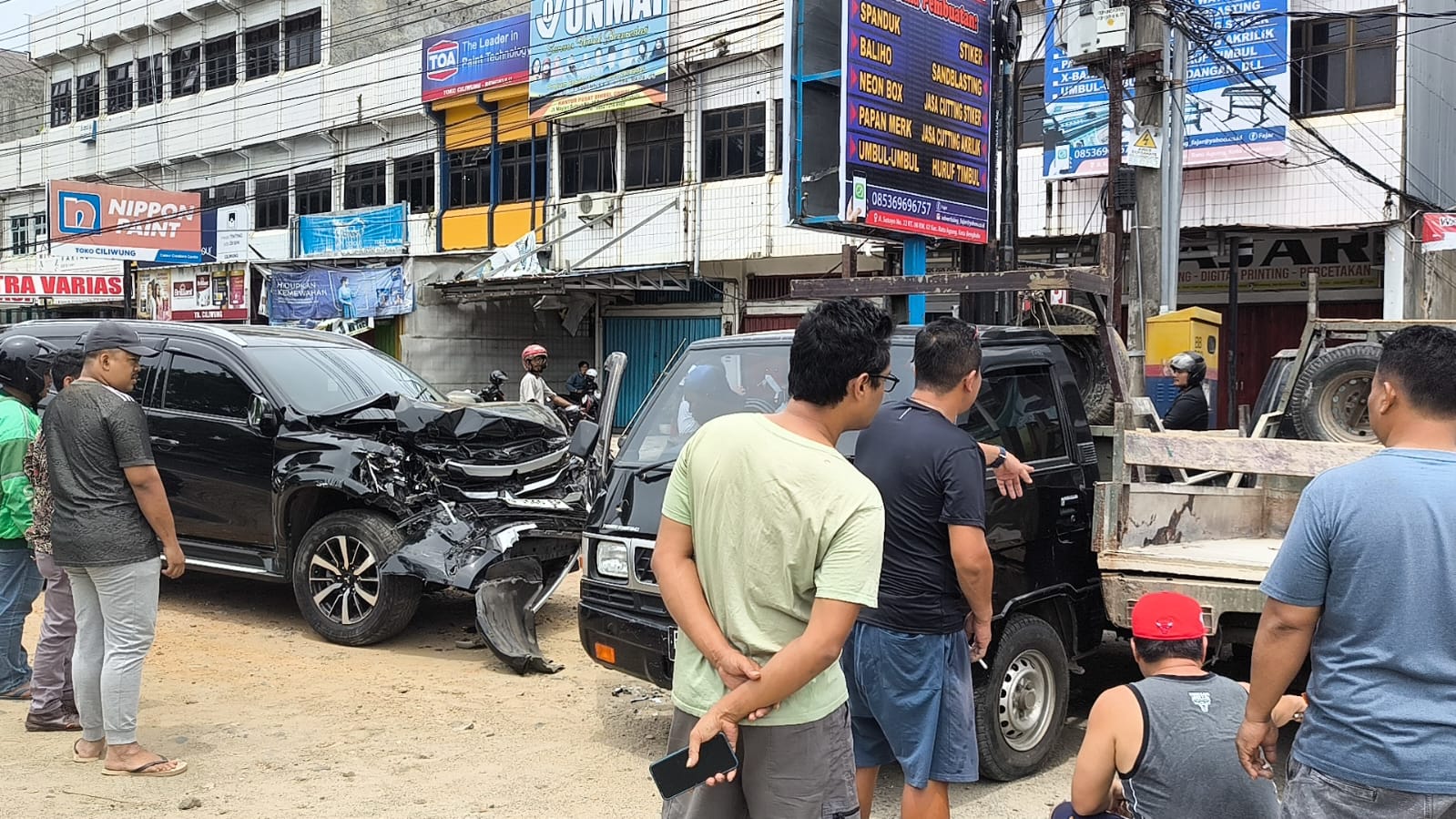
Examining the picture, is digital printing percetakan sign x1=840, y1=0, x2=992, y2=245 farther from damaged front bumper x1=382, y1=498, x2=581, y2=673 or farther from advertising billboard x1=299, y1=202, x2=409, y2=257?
advertising billboard x1=299, y1=202, x2=409, y2=257

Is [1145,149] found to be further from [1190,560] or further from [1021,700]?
[1021,700]

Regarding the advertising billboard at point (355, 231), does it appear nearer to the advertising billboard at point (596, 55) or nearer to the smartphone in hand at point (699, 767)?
the advertising billboard at point (596, 55)

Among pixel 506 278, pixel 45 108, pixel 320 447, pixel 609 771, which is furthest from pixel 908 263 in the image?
pixel 45 108

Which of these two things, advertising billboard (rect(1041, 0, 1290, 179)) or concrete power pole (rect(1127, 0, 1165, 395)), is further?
advertising billboard (rect(1041, 0, 1290, 179))

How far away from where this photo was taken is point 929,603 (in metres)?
3.53

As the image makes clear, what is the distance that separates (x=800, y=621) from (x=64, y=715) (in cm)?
A: 434

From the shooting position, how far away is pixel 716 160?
70.4 feet

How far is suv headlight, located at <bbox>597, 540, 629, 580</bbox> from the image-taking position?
484cm

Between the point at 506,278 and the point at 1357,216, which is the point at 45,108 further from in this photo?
the point at 1357,216

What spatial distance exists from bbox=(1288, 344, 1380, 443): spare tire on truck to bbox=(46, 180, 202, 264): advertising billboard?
2316 cm

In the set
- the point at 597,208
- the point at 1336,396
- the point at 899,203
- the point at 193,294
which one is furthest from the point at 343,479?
the point at 193,294

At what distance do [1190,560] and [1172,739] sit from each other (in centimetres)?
207

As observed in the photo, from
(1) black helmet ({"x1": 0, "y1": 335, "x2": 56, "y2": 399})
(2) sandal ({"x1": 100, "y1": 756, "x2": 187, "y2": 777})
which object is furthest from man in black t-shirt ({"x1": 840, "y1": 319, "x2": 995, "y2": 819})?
(1) black helmet ({"x1": 0, "y1": 335, "x2": 56, "y2": 399})

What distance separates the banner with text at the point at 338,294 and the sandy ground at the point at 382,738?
17.1m
